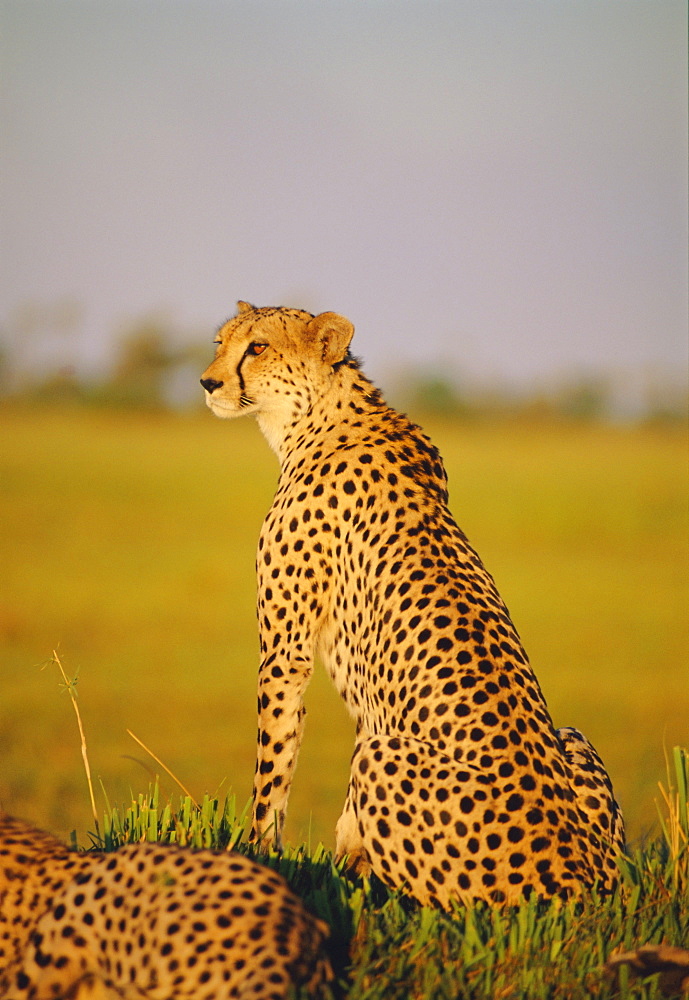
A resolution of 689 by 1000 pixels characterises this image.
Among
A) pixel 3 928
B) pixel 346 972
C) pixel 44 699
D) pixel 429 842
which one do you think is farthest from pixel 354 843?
pixel 44 699

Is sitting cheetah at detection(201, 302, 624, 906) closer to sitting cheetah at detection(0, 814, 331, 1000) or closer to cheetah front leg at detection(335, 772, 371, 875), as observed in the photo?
cheetah front leg at detection(335, 772, 371, 875)

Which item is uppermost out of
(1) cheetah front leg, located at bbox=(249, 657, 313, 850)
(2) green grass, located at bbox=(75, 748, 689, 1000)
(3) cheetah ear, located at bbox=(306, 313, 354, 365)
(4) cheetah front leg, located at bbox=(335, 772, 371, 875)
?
(3) cheetah ear, located at bbox=(306, 313, 354, 365)

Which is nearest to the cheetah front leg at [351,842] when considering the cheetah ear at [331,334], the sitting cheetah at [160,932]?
the sitting cheetah at [160,932]

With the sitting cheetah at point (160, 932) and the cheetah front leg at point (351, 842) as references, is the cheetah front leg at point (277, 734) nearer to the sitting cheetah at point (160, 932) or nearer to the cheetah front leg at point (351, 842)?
the cheetah front leg at point (351, 842)

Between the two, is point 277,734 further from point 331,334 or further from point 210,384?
point 331,334

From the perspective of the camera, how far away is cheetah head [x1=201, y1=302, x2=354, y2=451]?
3.34 meters

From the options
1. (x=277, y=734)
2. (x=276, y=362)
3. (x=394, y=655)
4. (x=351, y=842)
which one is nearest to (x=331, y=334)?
(x=276, y=362)

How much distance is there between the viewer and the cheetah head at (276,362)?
3342 millimetres

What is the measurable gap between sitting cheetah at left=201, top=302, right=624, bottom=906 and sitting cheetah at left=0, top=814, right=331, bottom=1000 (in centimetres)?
45

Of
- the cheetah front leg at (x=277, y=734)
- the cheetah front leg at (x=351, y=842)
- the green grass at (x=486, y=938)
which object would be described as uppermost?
the cheetah front leg at (x=277, y=734)

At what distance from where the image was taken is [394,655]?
9.37 feet

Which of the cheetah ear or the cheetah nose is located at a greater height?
the cheetah ear

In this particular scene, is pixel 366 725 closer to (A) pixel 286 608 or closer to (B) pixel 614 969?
(A) pixel 286 608

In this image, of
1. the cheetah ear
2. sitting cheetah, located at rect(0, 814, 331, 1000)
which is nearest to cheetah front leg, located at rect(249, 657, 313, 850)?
sitting cheetah, located at rect(0, 814, 331, 1000)
